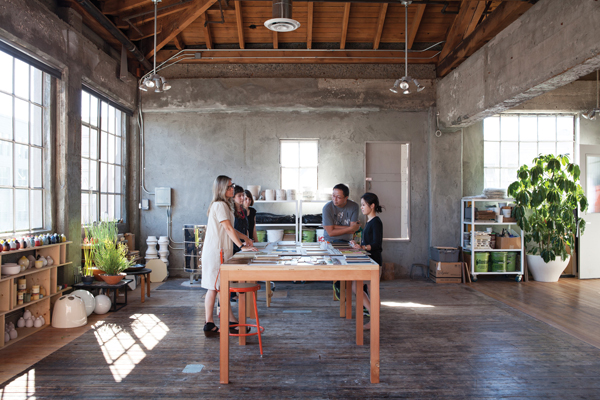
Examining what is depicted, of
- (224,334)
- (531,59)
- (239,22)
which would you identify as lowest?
(224,334)

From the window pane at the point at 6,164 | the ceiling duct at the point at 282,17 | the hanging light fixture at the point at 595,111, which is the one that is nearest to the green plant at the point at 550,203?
the hanging light fixture at the point at 595,111

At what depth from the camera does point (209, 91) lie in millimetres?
8172

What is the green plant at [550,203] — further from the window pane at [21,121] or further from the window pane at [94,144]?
the window pane at [21,121]

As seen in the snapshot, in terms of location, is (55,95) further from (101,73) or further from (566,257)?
(566,257)

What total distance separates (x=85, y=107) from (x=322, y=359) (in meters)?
A: 5.34

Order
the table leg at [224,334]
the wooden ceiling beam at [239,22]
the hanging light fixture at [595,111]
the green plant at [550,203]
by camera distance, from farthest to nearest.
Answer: the hanging light fixture at [595,111]
the green plant at [550,203]
the wooden ceiling beam at [239,22]
the table leg at [224,334]

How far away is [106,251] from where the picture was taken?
5836 millimetres

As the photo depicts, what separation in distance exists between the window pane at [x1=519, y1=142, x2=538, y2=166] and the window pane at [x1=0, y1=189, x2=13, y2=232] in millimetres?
8918

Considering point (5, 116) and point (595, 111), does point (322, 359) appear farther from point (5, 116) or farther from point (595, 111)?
point (595, 111)

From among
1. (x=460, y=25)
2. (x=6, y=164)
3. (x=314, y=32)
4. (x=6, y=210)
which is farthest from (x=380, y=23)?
A: (x=6, y=210)

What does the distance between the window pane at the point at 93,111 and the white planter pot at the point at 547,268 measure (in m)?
8.27

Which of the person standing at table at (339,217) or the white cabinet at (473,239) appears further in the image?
the white cabinet at (473,239)

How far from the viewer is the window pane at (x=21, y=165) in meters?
5.06

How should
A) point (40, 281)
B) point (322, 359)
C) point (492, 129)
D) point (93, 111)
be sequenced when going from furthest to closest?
point (492, 129), point (93, 111), point (40, 281), point (322, 359)
